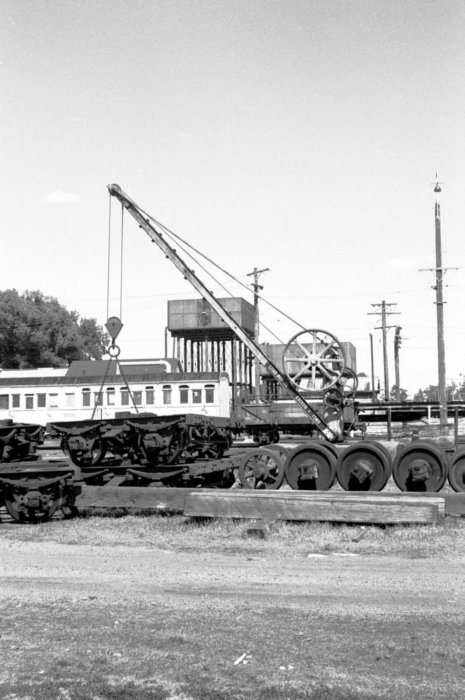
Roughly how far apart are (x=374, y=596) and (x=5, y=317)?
61989mm

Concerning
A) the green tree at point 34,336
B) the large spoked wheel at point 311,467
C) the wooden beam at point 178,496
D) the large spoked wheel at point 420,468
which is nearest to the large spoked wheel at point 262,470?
the large spoked wheel at point 311,467

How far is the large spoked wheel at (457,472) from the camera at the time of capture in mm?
10844

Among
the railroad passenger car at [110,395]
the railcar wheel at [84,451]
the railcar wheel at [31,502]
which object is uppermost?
the railroad passenger car at [110,395]

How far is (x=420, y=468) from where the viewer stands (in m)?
10.9

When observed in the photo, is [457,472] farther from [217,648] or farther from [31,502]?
[217,648]

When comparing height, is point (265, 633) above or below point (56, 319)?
below

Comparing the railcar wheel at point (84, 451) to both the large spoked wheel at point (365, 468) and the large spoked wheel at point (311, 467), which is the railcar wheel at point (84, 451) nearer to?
the large spoked wheel at point (311, 467)

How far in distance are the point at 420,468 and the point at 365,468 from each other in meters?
0.78

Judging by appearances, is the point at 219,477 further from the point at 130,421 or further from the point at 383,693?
the point at 383,693

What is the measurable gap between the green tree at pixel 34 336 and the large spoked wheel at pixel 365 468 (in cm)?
5600

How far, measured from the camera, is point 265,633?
5.20m

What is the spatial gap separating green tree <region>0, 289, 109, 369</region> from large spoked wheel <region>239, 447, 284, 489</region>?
5461 cm

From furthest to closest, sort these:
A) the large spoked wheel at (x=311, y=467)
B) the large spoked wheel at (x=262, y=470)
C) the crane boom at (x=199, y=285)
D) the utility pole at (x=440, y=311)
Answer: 1. the utility pole at (x=440, y=311)
2. the crane boom at (x=199, y=285)
3. the large spoked wheel at (x=262, y=470)
4. the large spoked wheel at (x=311, y=467)

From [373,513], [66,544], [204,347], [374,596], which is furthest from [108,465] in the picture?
[204,347]
